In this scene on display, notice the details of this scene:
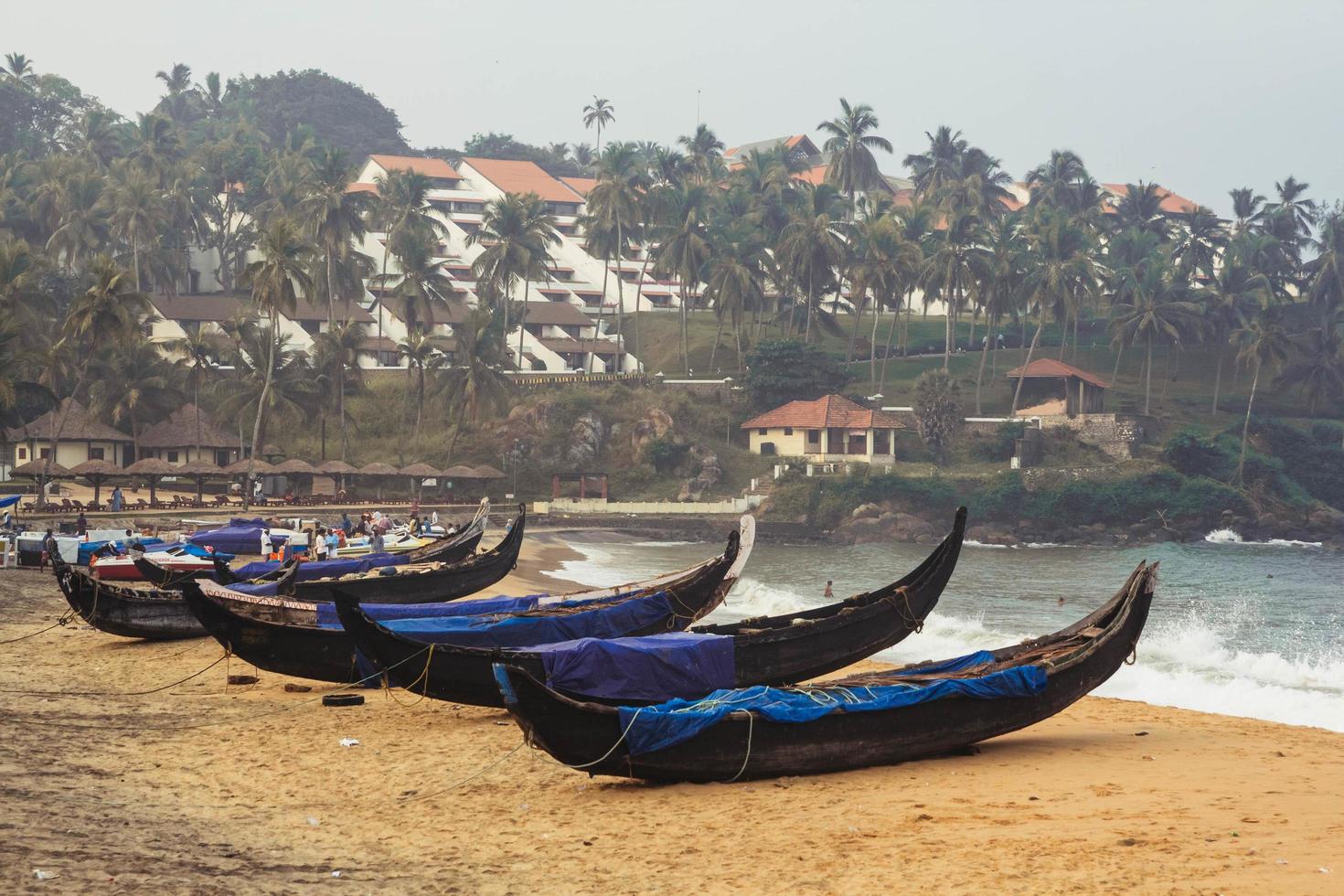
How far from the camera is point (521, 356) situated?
8119 centimetres

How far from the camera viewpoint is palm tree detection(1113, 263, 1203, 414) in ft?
263

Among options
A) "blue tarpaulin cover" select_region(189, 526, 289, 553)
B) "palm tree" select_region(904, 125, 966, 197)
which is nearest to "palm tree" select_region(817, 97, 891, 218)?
"palm tree" select_region(904, 125, 966, 197)

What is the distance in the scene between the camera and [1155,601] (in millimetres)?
39938

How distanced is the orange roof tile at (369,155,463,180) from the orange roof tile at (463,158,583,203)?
189cm

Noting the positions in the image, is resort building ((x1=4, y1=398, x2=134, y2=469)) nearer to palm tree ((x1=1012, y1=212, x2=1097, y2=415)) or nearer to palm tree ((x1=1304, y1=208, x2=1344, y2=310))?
palm tree ((x1=1012, y1=212, x2=1097, y2=415))

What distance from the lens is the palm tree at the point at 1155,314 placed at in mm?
80188

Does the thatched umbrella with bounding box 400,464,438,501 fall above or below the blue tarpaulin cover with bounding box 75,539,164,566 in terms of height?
above

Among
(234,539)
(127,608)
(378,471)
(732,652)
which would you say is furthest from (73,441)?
(732,652)

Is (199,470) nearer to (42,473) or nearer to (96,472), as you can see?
(96,472)

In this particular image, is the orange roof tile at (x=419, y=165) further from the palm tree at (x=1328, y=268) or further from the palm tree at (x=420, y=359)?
the palm tree at (x=1328, y=268)

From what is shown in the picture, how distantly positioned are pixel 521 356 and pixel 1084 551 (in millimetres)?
36215

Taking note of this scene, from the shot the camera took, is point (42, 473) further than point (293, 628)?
Yes

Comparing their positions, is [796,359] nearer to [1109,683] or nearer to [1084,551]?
[1084,551]

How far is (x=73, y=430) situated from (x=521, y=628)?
51.0 m
